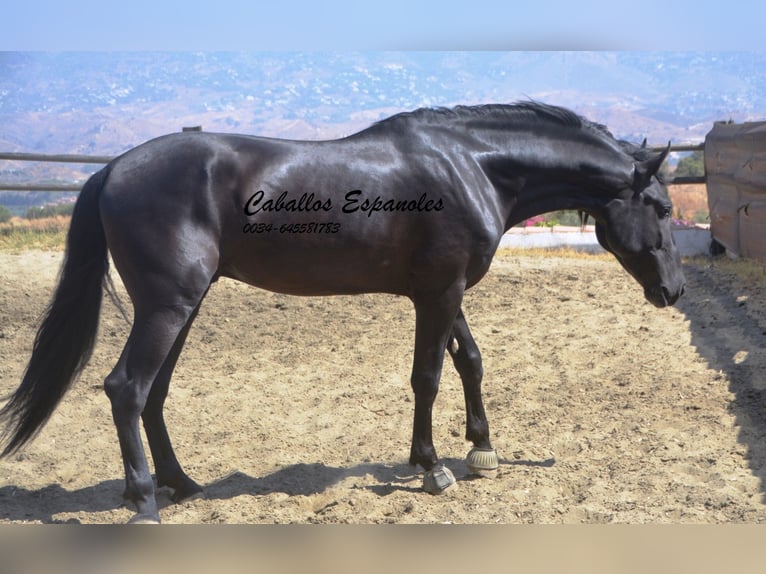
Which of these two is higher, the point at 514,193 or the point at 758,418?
the point at 514,193

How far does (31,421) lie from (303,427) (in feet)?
6.19

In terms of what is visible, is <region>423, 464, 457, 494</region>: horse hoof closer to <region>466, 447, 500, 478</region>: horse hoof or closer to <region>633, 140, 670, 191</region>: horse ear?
<region>466, 447, 500, 478</region>: horse hoof

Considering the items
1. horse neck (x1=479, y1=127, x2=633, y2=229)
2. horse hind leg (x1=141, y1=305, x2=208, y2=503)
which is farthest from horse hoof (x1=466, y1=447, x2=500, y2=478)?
horse hind leg (x1=141, y1=305, x2=208, y2=503)

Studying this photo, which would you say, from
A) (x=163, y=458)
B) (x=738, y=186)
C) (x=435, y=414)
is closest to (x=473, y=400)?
(x=435, y=414)

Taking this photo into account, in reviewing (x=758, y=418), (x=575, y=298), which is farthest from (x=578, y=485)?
(x=575, y=298)

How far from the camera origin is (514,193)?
449cm

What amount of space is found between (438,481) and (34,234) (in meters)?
7.44

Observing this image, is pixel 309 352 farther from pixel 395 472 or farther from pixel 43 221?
pixel 43 221

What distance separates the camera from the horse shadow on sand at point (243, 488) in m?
4.25

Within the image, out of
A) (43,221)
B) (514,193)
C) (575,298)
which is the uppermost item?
(514,193)

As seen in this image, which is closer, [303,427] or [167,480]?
[167,480]

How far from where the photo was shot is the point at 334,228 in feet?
13.2

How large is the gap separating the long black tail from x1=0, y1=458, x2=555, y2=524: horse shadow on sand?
39 cm

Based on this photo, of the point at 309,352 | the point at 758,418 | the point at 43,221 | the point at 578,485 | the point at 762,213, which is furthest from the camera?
the point at 43,221
